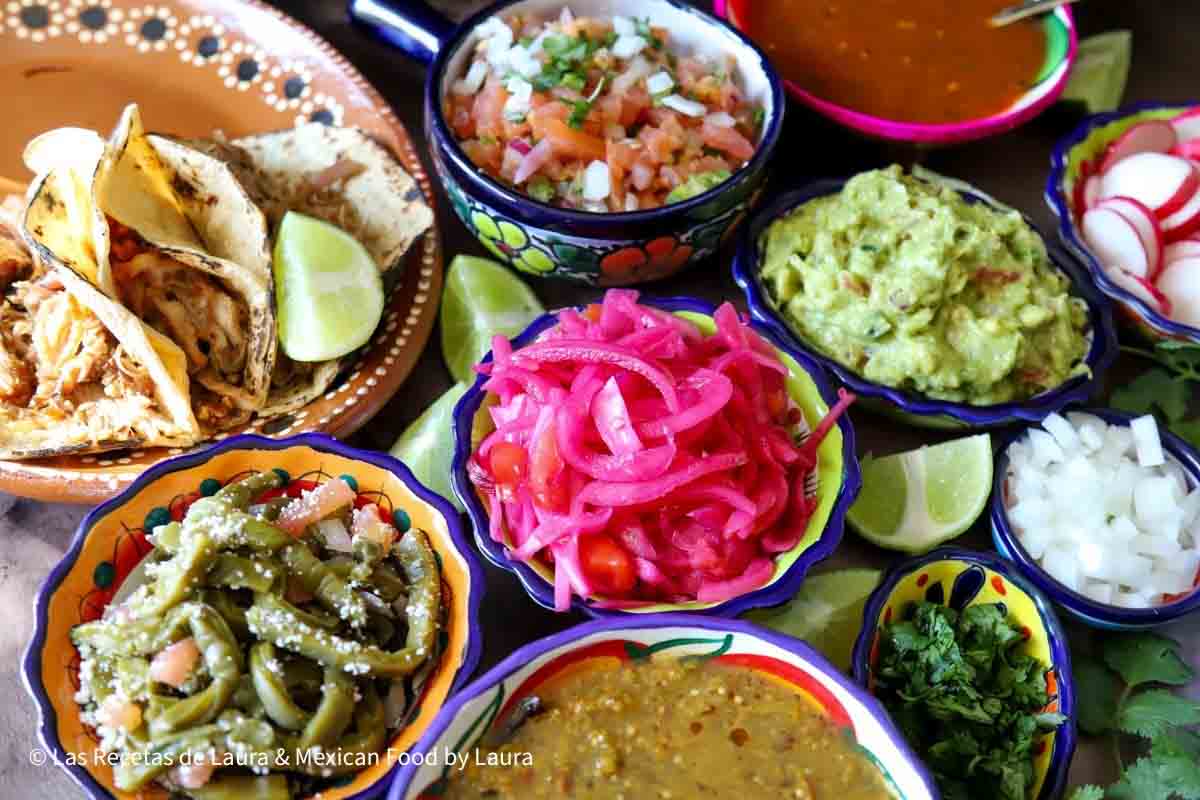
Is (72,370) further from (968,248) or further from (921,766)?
(968,248)

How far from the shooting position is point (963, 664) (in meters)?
1.93

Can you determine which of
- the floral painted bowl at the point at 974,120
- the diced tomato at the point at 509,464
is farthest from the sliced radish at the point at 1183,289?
the diced tomato at the point at 509,464

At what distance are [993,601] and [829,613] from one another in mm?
318

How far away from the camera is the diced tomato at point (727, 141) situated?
8.11 feet

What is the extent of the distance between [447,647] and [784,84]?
5.61 feet

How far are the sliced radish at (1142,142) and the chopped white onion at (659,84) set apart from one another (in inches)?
47.9

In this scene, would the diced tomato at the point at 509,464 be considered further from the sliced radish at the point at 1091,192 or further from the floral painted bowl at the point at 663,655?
the sliced radish at the point at 1091,192

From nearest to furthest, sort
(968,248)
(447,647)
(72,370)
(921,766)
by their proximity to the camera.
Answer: (921,766)
(447,647)
(72,370)
(968,248)

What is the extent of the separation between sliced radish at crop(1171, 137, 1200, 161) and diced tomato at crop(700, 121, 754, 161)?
48.6 inches

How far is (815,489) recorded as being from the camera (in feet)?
6.87

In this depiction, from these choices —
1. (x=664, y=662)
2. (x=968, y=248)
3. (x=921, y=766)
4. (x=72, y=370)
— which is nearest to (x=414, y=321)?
(x=72, y=370)

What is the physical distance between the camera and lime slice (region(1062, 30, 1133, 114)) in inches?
120

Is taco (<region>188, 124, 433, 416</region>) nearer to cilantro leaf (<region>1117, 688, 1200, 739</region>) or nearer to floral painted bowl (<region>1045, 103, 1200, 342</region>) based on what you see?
floral painted bowl (<region>1045, 103, 1200, 342</region>)

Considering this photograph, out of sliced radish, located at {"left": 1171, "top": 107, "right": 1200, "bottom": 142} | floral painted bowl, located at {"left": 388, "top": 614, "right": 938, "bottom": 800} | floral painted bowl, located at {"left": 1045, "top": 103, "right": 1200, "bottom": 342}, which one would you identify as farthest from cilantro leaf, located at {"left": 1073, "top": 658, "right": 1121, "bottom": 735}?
sliced radish, located at {"left": 1171, "top": 107, "right": 1200, "bottom": 142}
